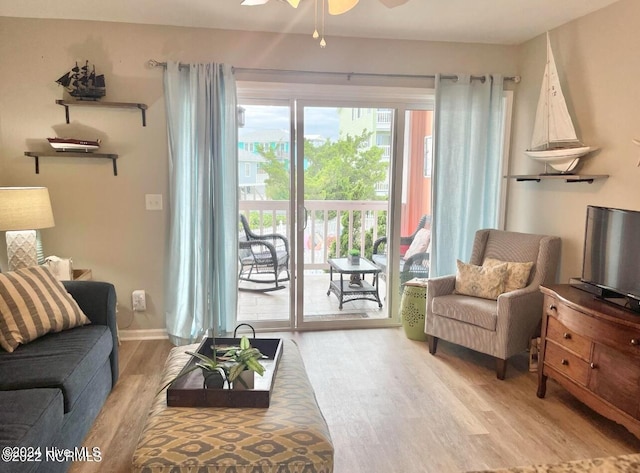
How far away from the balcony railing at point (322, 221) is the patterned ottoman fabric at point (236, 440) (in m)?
2.13

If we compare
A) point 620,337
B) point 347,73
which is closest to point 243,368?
point 620,337

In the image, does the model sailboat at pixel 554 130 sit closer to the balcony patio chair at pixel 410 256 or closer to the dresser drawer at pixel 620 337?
the balcony patio chair at pixel 410 256

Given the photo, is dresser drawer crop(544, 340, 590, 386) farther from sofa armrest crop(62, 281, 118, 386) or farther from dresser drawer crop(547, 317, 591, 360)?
sofa armrest crop(62, 281, 118, 386)

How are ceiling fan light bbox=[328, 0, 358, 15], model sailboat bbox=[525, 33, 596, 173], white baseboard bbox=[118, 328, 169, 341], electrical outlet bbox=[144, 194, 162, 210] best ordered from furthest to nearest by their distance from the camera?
white baseboard bbox=[118, 328, 169, 341]
electrical outlet bbox=[144, 194, 162, 210]
model sailboat bbox=[525, 33, 596, 173]
ceiling fan light bbox=[328, 0, 358, 15]

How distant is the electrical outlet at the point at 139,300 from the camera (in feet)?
11.5

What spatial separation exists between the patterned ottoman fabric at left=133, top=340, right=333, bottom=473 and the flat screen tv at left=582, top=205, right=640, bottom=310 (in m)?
1.81

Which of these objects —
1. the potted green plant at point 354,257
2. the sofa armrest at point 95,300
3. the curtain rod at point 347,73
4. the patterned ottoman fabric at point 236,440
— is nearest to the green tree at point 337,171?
the potted green plant at point 354,257

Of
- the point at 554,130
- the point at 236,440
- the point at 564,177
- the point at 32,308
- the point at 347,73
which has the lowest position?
the point at 236,440

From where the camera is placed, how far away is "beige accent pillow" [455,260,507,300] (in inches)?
124

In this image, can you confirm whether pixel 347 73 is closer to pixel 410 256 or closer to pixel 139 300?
pixel 410 256

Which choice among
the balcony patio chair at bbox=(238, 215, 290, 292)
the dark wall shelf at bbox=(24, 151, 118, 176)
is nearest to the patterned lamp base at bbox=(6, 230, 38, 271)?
the dark wall shelf at bbox=(24, 151, 118, 176)

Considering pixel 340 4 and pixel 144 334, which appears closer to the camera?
pixel 340 4

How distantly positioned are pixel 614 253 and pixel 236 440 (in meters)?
2.23

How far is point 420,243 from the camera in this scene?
12.8 feet
